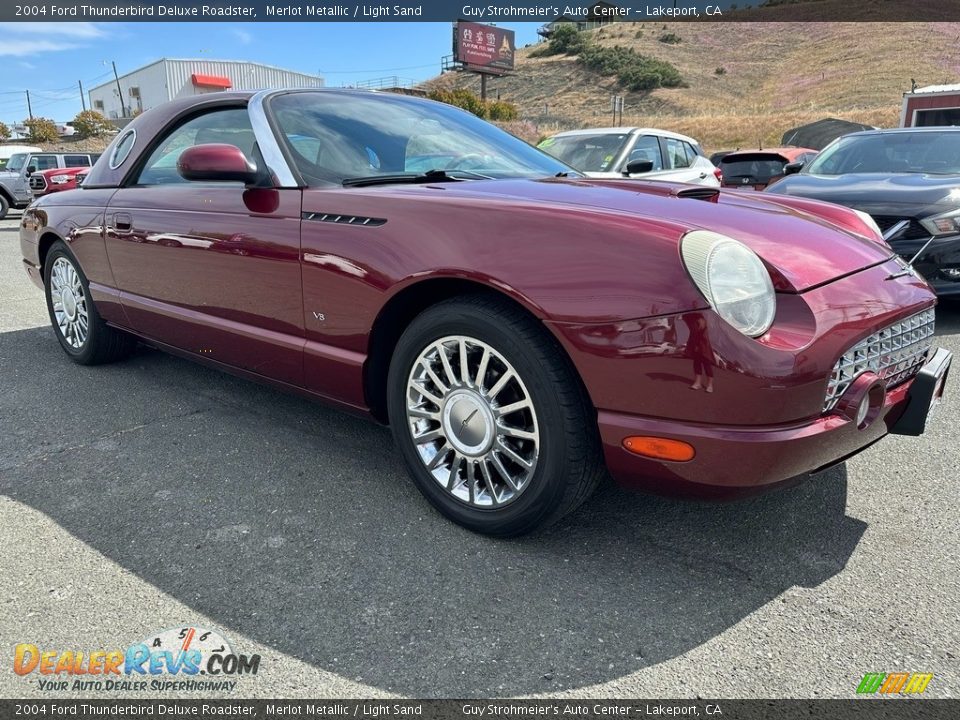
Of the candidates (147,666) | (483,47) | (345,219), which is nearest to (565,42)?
(483,47)

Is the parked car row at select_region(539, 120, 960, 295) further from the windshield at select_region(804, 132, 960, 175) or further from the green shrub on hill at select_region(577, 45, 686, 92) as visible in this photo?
the green shrub on hill at select_region(577, 45, 686, 92)

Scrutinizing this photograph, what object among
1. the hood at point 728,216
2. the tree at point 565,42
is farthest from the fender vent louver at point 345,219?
the tree at point 565,42

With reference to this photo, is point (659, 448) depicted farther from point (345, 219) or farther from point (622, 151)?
point (622, 151)

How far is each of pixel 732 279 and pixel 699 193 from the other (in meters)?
0.91

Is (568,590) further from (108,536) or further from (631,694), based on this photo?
(108,536)

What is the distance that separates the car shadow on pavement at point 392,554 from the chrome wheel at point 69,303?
3.40 feet

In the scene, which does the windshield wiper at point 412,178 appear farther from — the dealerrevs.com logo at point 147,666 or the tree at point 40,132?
the tree at point 40,132

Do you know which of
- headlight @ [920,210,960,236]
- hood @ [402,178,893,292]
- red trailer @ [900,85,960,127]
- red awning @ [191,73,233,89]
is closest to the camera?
hood @ [402,178,893,292]

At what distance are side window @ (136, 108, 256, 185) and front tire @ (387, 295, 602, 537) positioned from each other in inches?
50.9

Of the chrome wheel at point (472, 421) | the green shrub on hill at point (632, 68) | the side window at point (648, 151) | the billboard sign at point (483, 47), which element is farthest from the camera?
the green shrub on hill at point (632, 68)

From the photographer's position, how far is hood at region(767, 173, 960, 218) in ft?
16.2

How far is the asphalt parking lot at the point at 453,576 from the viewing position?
1.76m

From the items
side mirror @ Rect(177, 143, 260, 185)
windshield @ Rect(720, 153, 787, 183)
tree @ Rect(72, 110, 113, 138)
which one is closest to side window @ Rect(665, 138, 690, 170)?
windshield @ Rect(720, 153, 787, 183)

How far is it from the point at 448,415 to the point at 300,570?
0.66 metres
